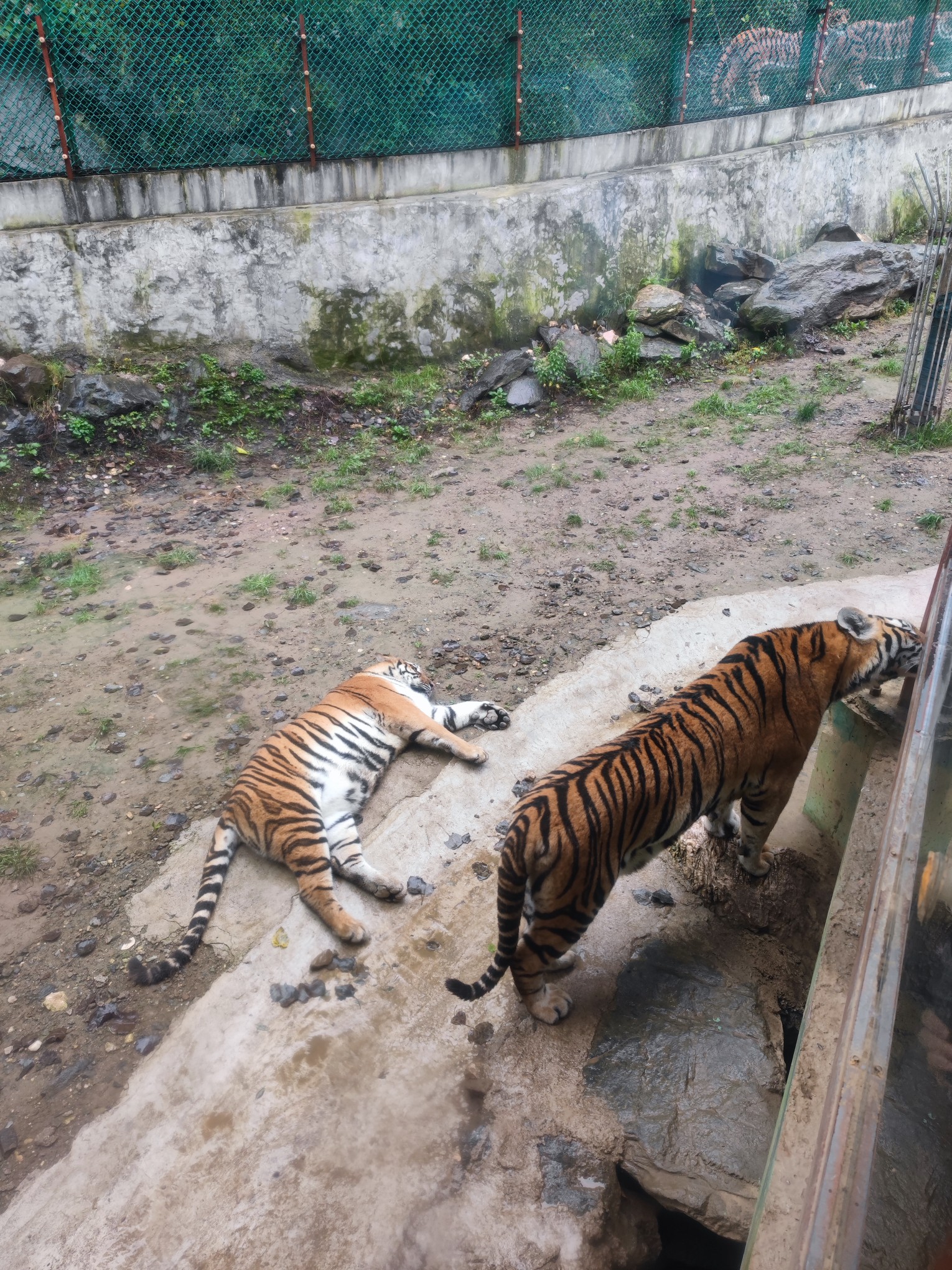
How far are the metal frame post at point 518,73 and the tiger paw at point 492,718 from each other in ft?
25.4

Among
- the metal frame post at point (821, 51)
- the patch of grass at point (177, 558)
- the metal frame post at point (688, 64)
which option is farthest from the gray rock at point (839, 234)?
the patch of grass at point (177, 558)

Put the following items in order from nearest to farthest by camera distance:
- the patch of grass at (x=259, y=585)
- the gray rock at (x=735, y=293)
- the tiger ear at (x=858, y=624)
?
1. the tiger ear at (x=858, y=624)
2. the patch of grass at (x=259, y=585)
3. the gray rock at (x=735, y=293)

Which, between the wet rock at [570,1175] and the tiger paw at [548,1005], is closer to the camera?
the wet rock at [570,1175]

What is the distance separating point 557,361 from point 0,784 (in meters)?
6.91

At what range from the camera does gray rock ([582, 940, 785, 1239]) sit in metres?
2.62

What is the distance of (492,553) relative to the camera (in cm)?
646

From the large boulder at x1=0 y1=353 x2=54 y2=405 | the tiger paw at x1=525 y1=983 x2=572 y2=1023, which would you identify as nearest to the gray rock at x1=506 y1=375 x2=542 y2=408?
the large boulder at x1=0 y1=353 x2=54 y2=405

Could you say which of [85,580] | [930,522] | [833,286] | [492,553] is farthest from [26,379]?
[833,286]

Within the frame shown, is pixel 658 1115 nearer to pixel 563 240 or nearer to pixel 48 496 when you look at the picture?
pixel 48 496

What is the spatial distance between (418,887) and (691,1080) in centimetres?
135

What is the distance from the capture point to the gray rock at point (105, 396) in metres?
7.99

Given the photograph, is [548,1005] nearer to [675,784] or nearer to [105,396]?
[675,784]

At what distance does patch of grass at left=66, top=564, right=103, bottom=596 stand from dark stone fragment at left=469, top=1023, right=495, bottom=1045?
4419 mm

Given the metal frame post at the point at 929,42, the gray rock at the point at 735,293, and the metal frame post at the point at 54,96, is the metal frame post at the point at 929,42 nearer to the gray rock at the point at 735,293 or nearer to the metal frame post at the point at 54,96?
the gray rock at the point at 735,293
